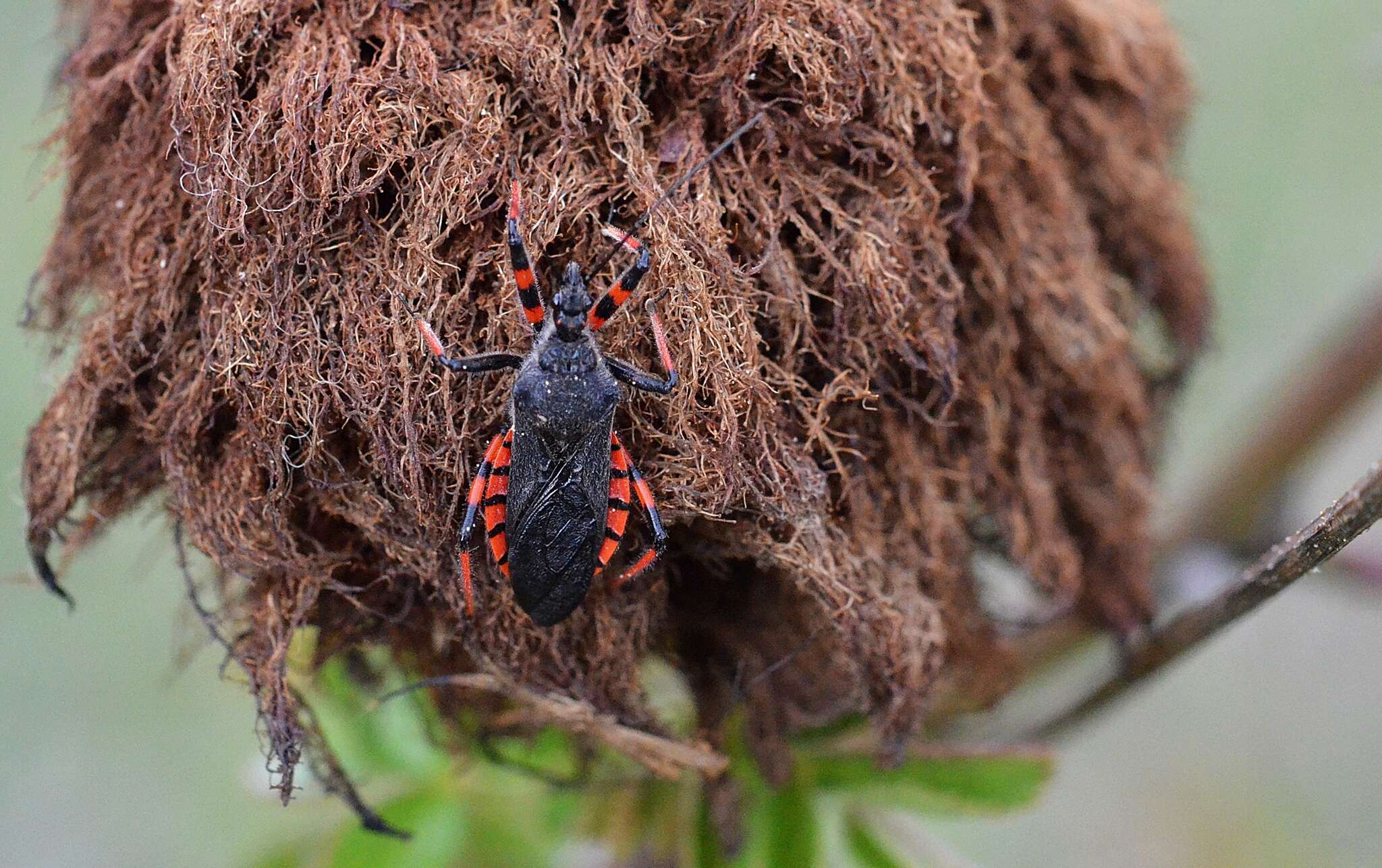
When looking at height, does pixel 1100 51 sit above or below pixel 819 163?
above

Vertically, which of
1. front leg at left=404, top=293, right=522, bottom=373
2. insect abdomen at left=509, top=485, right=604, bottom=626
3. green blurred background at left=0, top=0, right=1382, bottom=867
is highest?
front leg at left=404, top=293, right=522, bottom=373

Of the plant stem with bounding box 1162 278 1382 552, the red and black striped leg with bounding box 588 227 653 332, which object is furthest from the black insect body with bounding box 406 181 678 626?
the plant stem with bounding box 1162 278 1382 552

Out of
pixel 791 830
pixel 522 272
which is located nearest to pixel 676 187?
pixel 522 272

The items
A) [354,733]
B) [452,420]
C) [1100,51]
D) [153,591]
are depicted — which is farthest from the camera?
[153,591]

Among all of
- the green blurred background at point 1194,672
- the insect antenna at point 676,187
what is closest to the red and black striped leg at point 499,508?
the insect antenna at point 676,187

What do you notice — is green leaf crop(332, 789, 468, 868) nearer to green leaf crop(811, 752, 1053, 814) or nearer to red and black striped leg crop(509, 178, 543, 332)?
green leaf crop(811, 752, 1053, 814)

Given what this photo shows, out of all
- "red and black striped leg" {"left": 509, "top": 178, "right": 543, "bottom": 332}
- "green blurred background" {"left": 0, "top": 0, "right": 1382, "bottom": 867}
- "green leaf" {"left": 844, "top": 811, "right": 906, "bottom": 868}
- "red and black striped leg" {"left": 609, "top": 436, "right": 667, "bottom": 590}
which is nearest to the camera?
"red and black striped leg" {"left": 509, "top": 178, "right": 543, "bottom": 332}

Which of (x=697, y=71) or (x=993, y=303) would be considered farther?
(x=993, y=303)

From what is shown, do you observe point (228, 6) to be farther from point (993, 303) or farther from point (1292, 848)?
point (1292, 848)

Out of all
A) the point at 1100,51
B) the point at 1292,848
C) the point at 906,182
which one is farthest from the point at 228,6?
the point at 1292,848
